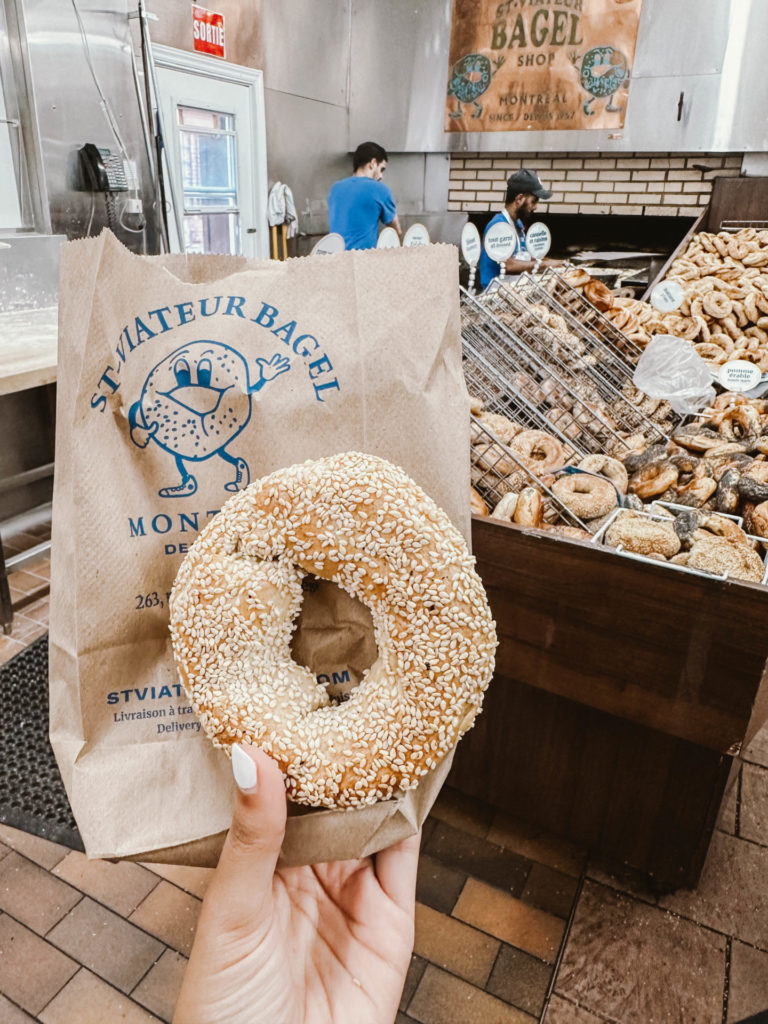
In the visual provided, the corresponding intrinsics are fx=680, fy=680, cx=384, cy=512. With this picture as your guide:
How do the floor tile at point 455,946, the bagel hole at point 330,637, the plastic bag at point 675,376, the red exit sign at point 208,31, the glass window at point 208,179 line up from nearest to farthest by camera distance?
the bagel hole at point 330,637 < the floor tile at point 455,946 < the plastic bag at point 675,376 < the red exit sign at point 208,31 < the glass window at point 208,179

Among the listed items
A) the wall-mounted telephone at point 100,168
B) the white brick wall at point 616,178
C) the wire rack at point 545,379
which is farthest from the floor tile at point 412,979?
the white brick wall at point 616,178

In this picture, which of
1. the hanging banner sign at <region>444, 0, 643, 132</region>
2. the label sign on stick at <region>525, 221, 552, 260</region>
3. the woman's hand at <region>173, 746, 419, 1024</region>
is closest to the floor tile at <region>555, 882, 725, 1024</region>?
the woman's hand at <region>173, 746, 419, 1024</region>

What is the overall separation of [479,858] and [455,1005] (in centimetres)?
42

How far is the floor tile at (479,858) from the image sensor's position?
6.43 ft

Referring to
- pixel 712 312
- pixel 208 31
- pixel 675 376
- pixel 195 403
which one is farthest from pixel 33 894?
pixel 208 31

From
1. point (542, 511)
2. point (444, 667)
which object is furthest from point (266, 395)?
point (542, 511)

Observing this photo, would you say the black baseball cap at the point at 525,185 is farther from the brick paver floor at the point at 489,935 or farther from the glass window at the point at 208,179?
the brick paver floor at the point at 489,935

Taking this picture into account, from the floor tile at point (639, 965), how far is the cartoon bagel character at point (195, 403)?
1589mm

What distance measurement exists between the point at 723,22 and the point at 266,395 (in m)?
7.76

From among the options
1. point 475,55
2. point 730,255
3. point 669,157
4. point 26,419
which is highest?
point 475,55

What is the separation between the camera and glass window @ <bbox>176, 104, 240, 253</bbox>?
645 cm

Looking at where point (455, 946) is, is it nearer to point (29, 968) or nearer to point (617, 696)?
point (617, 696)

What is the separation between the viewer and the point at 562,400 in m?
2.43

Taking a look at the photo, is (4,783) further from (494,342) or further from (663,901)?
(494,342)
